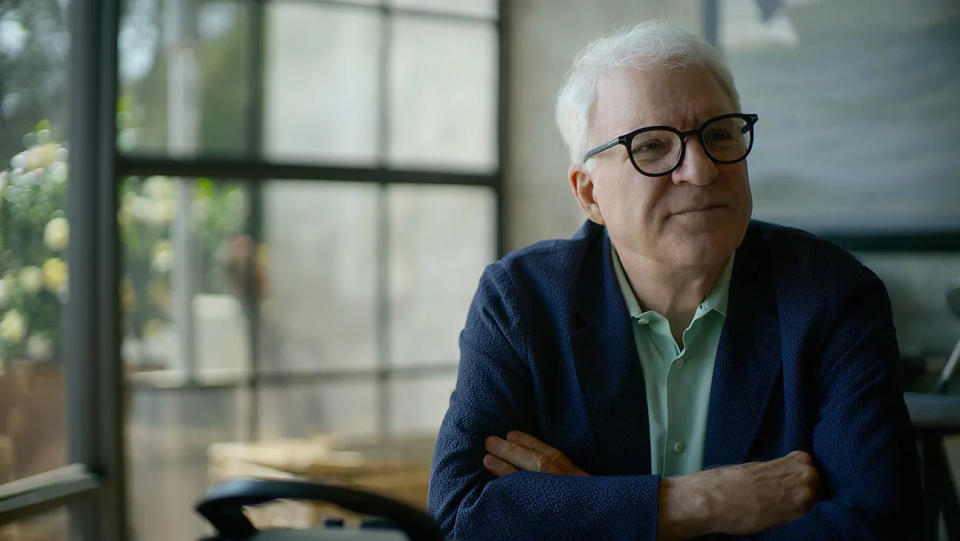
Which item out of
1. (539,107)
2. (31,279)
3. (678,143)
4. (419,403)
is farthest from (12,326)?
(539,107)

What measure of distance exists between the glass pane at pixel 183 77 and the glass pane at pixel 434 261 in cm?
77

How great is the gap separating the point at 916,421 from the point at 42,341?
99.5 inches

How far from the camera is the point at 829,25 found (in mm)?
3166

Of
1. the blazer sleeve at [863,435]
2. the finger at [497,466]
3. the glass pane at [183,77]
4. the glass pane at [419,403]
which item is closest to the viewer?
the blazer sleeve at [863,435]

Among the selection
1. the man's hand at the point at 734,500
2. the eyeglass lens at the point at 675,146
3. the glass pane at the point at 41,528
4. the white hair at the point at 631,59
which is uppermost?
the white hair at the point at 631,59

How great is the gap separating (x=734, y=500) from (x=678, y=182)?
0.46m

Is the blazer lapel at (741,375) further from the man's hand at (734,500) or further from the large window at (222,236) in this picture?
the large window at (222,236)

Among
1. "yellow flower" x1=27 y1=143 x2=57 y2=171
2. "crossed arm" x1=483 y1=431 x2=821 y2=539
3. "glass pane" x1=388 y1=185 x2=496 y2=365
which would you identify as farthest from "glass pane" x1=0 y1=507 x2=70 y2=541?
"crossed arm" x1=483 y1=431 x2=821 y2=539

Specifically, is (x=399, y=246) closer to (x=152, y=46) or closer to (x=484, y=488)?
(x=152, y=46)

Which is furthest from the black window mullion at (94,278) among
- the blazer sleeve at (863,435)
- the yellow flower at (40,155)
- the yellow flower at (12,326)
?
the blazer sleeve at (863,435)

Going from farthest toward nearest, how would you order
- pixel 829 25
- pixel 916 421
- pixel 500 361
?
pixel 829 25
pixel 916 421
pixel 500 361

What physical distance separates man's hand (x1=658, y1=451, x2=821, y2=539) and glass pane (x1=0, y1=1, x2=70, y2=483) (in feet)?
7.18

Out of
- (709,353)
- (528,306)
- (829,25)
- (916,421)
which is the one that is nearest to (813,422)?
(709,353)

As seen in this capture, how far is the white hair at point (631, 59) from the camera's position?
1.36 metres
